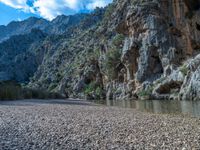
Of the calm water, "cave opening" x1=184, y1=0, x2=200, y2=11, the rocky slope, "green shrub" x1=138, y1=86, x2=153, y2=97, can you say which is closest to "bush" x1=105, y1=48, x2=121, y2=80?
the rocky slope

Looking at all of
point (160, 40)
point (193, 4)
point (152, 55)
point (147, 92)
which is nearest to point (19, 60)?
point (152, 55)

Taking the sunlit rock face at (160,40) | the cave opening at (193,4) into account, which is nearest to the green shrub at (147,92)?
the sunlit rock face at (160,40)

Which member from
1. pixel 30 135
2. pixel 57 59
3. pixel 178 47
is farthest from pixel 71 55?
pixel 30 135

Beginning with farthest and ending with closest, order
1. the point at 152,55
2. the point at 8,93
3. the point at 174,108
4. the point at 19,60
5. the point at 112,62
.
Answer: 1. the point at 19,60
2. the point at 112,62
3. the point at 152,55
4. the point at 8,93
5. the point at 174,108

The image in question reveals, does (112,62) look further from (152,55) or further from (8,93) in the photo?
(8,93)

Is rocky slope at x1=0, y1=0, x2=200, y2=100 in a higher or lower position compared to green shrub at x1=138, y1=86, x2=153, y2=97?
higher

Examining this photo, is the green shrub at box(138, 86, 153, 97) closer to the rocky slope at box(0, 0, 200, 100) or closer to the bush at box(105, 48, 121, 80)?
the rocky slope at box(0, 0, 200, 100)

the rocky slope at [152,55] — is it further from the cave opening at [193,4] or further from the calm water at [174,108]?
the calm water at [174,108]

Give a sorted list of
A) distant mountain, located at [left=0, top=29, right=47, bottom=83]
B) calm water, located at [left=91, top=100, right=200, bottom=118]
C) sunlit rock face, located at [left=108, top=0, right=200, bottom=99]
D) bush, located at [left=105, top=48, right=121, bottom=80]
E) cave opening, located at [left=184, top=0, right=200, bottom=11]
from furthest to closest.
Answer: distant mountain, located at [left=0, top=29, right=47, bottom=83]
bush, located at [left=105, top=48, right=121, bottom=80]
cave opening, located at [left=184, top=0, right=200, bottom=11]
sunlit rock face, located at [left=108, top=0, right=200, bottom=99]
calm water, located at [left=91, top=100, right=200, bottom=118]

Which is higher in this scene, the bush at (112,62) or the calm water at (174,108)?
the bush at (112,62)

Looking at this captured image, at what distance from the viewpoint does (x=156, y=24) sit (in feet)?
224

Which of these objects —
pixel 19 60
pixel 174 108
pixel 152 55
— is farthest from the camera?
pixel 19 60

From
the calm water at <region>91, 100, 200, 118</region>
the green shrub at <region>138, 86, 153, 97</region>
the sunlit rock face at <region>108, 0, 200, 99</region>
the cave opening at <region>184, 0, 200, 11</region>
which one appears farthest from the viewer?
the cave opening at <region>184, 0, 200, 11</region>

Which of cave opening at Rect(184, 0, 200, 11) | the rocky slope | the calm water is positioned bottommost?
the calm water
